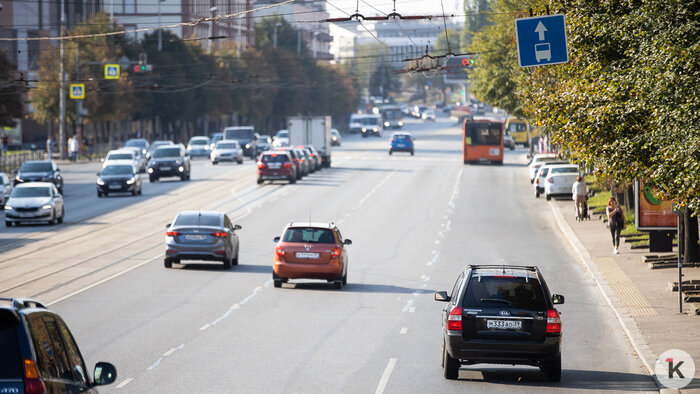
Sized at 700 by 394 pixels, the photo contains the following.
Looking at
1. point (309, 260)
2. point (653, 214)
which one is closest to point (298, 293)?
point (309, 260)

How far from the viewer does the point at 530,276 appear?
1524cm

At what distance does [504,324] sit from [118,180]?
1609 inches

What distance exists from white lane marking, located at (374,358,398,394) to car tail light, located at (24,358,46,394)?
7863 mm

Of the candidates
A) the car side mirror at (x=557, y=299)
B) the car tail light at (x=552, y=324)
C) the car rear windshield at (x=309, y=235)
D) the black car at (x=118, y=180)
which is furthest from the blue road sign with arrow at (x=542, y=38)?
the black car at (x=118, y=180)

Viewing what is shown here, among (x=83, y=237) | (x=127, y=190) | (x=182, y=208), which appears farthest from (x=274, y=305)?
(x=127, y=190)

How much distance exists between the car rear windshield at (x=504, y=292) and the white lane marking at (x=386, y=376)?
142 cm

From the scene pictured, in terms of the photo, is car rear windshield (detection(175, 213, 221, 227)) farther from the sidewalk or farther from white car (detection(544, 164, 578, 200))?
white car (detection(544, 164, 578, 200))

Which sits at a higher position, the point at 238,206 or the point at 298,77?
the point at 298,77

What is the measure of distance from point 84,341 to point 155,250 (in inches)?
639

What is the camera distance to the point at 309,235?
26797 mm

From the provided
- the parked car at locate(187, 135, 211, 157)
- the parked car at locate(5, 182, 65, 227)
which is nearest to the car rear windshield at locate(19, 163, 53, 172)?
the parked car at locate(5, 182, 65, 227)

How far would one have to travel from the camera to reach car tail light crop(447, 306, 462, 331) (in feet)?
48.9

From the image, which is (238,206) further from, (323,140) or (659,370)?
(659,370)

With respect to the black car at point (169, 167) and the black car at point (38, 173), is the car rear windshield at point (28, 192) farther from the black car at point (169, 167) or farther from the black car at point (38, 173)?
the black car at point (169, 167)
